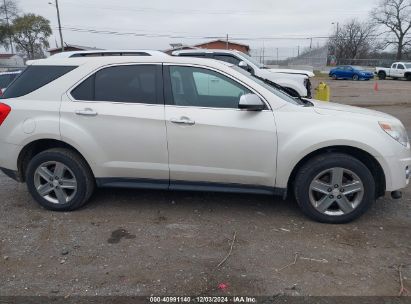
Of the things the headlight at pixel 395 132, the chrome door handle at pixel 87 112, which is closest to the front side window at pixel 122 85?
the chrome door handle at pixel 87 112

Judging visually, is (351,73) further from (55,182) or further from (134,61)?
(55,182)

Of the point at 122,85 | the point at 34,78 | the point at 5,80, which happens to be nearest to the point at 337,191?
the point at 122,85

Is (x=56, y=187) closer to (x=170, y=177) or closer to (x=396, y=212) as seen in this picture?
(x=170, y=177)

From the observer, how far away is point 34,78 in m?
4.58

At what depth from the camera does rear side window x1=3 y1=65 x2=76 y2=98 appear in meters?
4.52

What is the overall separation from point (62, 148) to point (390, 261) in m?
3.53

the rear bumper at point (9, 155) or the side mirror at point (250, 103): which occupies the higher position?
the side mirror at point (250, 103)

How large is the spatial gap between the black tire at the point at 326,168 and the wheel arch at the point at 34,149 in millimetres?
2332

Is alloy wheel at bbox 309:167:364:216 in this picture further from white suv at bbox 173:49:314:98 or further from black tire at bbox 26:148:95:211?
white suv at bbox 173:49:314:98

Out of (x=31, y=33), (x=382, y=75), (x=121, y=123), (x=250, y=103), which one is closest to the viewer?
(x=250, y=103)

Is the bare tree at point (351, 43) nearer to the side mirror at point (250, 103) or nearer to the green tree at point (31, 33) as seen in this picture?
the green tree at point (31, 33)

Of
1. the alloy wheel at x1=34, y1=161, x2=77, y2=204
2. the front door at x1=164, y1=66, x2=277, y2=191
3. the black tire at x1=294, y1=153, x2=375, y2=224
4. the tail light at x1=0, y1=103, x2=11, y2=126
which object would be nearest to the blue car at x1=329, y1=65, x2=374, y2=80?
the black tire at x1=294, y1=153, x2=375, y2=224

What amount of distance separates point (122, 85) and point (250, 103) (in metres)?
1.44

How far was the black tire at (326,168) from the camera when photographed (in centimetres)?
407
